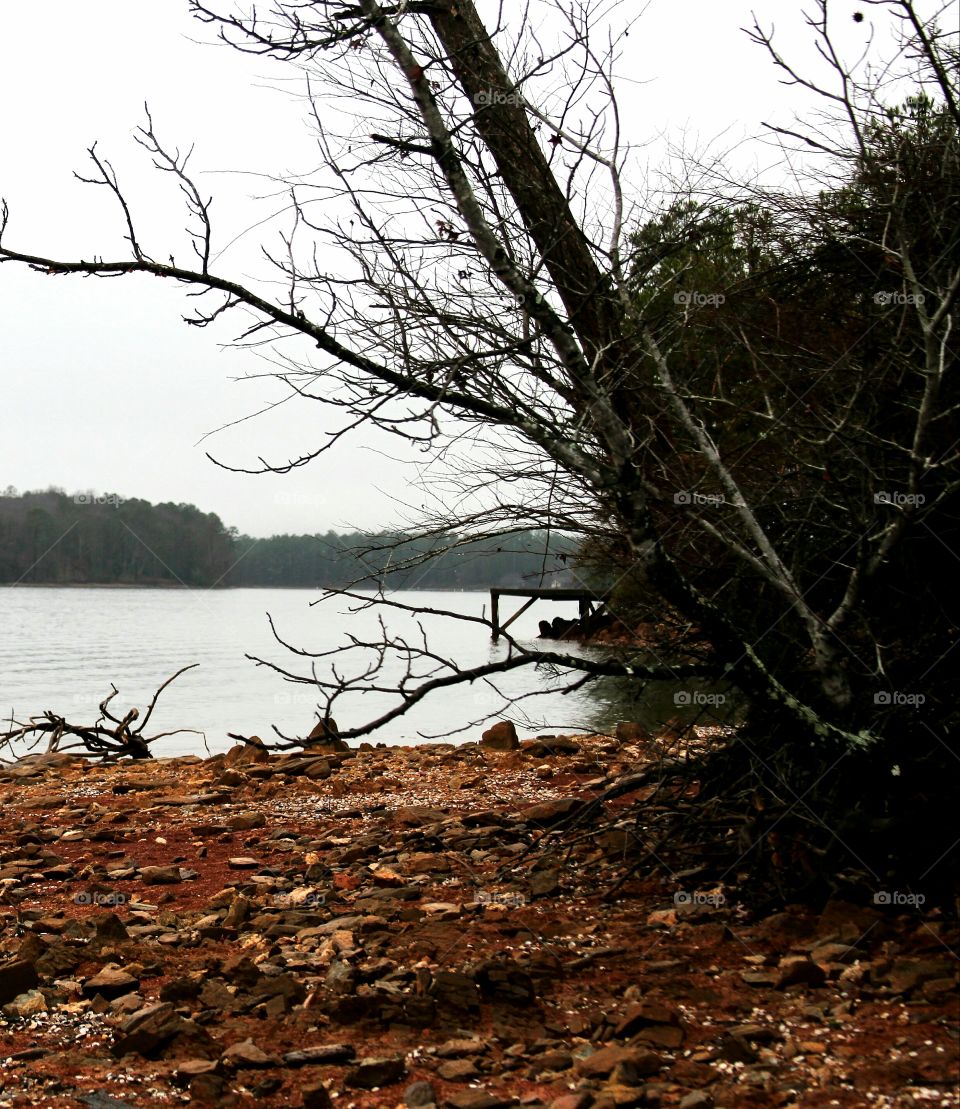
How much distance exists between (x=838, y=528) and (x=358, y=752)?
678 centimetres

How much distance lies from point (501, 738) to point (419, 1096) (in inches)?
310

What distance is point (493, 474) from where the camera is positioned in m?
5.82

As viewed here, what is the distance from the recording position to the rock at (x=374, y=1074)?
3.86 metres

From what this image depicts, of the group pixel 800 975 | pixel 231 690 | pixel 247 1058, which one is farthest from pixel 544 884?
pixel 231 690

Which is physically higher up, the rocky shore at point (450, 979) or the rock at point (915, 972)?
the rock at point (915, 972)

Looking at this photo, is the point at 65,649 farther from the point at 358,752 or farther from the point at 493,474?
the point at 493,474

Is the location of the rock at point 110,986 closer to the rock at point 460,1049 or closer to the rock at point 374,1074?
the rock at point 374,1074

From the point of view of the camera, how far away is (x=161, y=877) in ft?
22.1

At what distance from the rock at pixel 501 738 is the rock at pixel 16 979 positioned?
6937 mm

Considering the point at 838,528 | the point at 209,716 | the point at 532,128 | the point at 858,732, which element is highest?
the point at 532,128

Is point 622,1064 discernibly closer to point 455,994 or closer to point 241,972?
point 455,994

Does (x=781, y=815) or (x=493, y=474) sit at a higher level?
(x=493, y=474)

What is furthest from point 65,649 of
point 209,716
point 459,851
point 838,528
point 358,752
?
point 838,528

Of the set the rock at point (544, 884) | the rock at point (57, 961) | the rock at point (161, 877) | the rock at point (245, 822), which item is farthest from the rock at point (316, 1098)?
the rock at point (245, 822)
